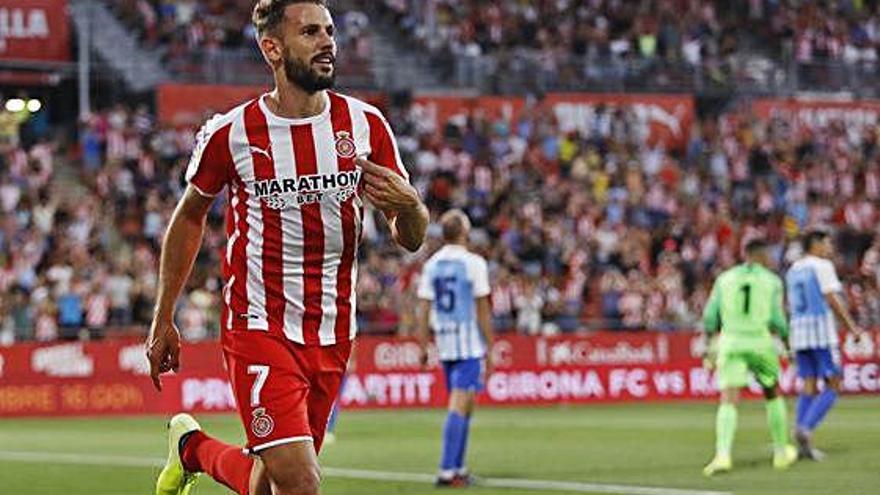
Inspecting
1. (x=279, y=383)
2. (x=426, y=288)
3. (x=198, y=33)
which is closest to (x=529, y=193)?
(x=198, y=33)

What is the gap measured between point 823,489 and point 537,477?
2.58 metres

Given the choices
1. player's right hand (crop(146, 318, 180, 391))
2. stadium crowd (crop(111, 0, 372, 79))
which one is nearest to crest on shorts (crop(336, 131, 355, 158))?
player's right hand (crop(146, 318, 180, 391))

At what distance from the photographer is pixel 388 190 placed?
27.3 ft

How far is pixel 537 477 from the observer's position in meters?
16.6

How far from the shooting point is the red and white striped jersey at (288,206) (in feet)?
28.9

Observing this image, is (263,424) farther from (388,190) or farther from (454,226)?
(454,226)

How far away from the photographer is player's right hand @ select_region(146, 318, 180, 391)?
8.91 m

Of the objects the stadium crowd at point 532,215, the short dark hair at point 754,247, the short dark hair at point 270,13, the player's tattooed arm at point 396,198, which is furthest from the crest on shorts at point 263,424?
the stadium crowd at point 532,215

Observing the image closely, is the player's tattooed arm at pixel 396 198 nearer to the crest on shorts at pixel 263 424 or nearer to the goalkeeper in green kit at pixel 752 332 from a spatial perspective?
the crest on shorts at pixel 263 424

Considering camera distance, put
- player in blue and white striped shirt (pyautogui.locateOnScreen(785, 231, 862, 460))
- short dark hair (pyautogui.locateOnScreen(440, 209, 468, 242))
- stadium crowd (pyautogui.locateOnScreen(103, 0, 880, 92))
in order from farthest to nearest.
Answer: stadium crowd (pyautogui.locateOnScreen(103, 0, 880, 92)) < player in blue and white striped shirt (pyautogui.locateOnScreen(785, 231, 862, 460)) < short dark hair (pyautogui.locateOnScreen(440, 209, 468, 242))

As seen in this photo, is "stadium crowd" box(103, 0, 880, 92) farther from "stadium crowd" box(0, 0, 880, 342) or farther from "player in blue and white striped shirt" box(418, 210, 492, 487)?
"player in blue and white striped shirt" box(418, 210, 492, 487)

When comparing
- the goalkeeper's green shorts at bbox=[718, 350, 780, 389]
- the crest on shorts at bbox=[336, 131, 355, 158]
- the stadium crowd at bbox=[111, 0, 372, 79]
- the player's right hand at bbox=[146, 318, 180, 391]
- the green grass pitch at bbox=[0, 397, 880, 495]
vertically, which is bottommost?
the green grass pitch at bbox=[0, 397, 880, 495]

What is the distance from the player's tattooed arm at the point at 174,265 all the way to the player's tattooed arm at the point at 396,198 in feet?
2.75

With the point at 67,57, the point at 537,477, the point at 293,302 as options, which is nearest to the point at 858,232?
the point at 67,57
